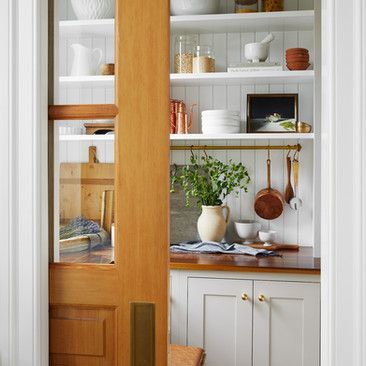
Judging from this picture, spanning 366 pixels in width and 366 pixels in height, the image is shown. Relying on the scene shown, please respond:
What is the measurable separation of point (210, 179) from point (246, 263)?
868mm

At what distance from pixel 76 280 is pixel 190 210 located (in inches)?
85.8

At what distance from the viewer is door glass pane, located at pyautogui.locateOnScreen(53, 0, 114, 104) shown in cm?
129

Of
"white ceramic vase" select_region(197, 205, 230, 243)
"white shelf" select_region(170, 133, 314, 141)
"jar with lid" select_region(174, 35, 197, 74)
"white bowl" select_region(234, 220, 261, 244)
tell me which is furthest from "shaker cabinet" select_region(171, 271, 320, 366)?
"jar with lid" select_region(174, 35, 197, 74)

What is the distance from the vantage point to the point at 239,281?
2.74 metres

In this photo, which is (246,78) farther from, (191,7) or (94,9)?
(94,9)

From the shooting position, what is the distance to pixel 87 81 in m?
1.32

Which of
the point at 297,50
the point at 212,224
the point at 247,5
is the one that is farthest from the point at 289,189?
the point at 247,5

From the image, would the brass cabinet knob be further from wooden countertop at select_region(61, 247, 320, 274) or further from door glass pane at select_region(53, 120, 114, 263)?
door glass pane at select_region(53, 120, 114, 263)

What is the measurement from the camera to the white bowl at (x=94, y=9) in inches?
50.9

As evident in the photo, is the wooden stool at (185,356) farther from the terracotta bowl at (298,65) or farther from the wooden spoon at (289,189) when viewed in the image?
the terracotta bowl at (298,65)

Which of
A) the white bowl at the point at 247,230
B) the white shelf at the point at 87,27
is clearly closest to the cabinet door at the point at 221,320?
the white bowl at the point at 247,230

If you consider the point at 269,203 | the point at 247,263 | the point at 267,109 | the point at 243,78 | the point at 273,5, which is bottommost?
the point at 247,263

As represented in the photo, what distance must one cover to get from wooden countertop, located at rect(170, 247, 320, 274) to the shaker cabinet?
56 mm

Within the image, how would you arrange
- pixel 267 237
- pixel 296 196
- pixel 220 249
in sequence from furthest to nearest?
1. pixel 296 196
2. pixel 267 237
3. pixel 220 249
